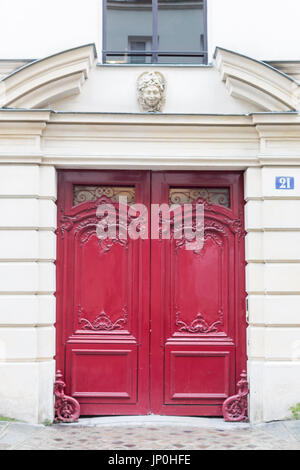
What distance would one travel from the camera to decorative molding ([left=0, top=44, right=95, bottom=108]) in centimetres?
680

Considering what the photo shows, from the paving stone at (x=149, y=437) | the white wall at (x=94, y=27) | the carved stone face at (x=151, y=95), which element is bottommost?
the paving stone at (x=149, y=437)

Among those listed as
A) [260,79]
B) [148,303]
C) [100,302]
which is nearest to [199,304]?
[148,303]

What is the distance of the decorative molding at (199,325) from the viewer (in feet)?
23.4

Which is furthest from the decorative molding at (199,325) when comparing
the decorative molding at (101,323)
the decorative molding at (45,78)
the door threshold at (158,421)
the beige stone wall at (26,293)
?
the decorative molding at (45,78)

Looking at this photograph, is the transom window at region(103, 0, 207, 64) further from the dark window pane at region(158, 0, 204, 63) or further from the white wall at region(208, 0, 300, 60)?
the white wall at region(208, 0, 300, 60)

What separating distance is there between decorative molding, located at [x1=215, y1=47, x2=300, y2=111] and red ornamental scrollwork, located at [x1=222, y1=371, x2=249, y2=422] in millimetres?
3175

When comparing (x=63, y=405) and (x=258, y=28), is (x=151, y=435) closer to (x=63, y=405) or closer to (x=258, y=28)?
(x=63, y=405)

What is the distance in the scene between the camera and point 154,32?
24.1 feet

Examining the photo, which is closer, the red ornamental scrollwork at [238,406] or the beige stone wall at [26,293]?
the beige stone wall at [26,293]

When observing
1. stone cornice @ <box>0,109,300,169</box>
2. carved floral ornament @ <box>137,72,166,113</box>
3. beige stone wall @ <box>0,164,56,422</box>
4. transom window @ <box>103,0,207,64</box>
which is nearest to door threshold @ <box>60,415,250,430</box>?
beige stone wall @ <box>0,164,56,422</box>

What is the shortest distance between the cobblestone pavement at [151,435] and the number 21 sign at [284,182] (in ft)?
8.48

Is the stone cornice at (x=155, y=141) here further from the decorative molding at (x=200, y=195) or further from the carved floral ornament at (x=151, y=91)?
the decorative molding at (x=200, y=195)

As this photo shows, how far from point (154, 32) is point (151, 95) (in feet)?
3.04

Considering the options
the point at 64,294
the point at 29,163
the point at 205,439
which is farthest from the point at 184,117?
the point at 205,439
